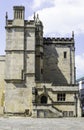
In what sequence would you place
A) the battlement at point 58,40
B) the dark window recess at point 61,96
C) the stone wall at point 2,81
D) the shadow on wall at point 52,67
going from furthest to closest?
the battlement at point 58,40 → the shadow on wall at point 52,67 → the stone wall at point 2,81 → the dark window recess at point 61,96

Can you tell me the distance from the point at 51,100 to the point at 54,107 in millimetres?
1446

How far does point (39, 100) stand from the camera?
69250 millimetres

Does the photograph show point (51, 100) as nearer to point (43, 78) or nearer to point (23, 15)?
point (43, 78)

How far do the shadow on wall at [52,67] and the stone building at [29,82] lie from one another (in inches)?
58.1

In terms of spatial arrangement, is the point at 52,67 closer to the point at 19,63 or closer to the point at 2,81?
the point at 19,63

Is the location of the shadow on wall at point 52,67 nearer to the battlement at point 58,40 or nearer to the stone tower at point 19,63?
the battlement at point 58,40

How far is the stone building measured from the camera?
68.8 meters

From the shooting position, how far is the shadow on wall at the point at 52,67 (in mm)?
77188

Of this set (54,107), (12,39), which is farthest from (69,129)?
(12,39)

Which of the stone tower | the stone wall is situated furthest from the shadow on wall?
the stone wall

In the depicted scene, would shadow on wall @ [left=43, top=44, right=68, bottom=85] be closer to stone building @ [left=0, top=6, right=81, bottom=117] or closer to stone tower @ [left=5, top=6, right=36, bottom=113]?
stone building @ [left=0, top=6, right=81, bottom=117]

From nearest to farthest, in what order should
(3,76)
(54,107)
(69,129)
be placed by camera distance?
(69,129) → (54,107) → (3,76)

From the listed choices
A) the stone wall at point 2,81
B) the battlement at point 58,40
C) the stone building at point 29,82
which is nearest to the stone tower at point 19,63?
the stone building at point 29,82

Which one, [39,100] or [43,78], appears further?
[43,78]
